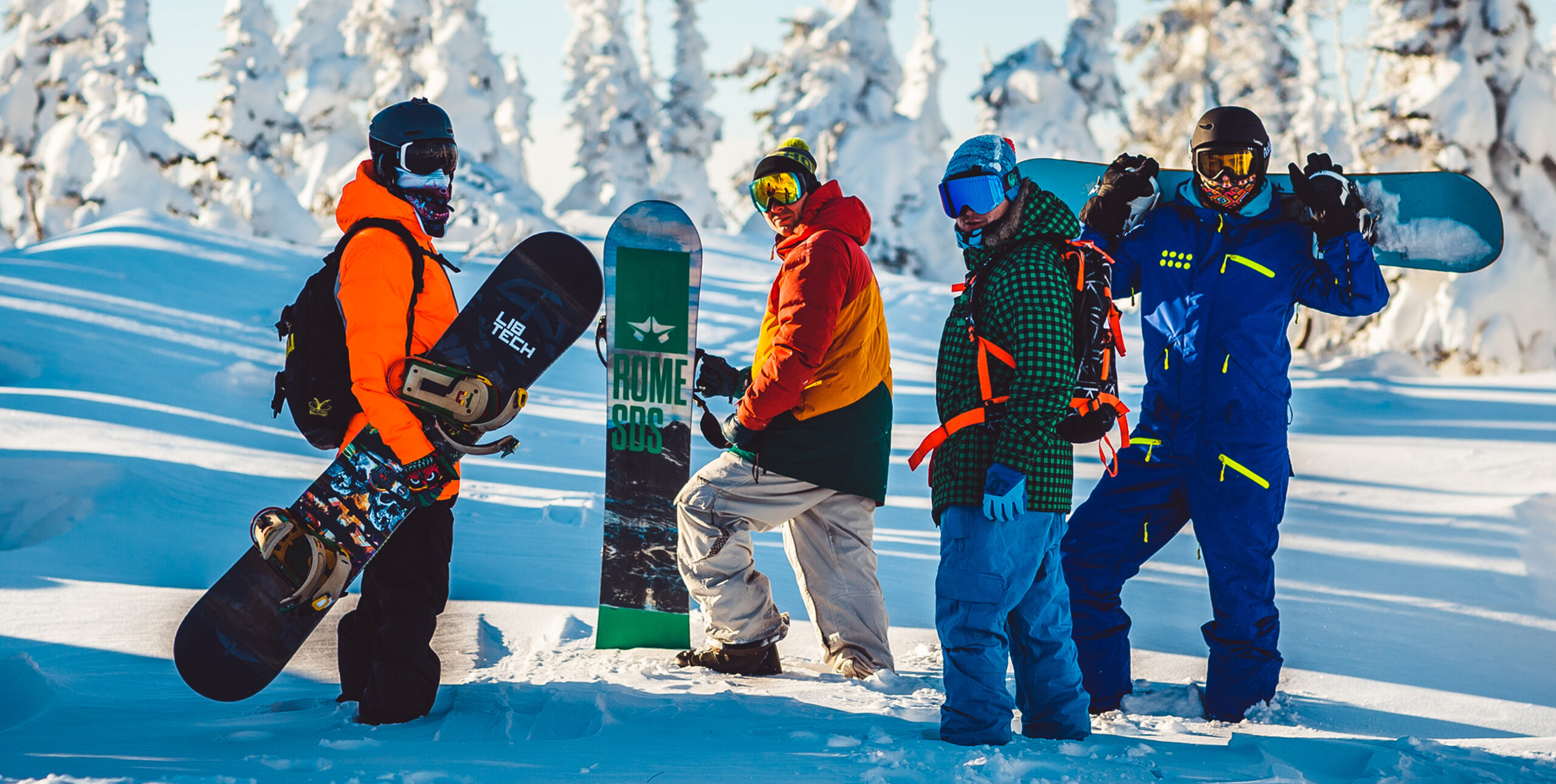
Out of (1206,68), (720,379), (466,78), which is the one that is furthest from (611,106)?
(720,379)

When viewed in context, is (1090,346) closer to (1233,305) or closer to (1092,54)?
(1233,305)

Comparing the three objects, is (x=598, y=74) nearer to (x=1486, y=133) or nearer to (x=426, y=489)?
(x=1486, y=133)

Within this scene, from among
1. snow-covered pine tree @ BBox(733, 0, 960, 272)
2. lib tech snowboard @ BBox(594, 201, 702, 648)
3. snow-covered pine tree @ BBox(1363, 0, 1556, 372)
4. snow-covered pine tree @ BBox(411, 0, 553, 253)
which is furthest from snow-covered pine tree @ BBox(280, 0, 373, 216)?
lib tech snowboard @ BBox(594, 201, 702, 648)

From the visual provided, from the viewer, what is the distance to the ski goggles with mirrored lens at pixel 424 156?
3473 millimetres

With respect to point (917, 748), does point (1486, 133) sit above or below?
above

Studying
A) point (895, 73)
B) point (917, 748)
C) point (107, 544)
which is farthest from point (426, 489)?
point (895, 73)

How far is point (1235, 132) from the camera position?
372 cm

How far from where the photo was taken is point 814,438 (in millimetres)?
4012

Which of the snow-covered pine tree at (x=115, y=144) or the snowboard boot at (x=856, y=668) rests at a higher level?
the snow-covered pine tree at (x=115, y=144)

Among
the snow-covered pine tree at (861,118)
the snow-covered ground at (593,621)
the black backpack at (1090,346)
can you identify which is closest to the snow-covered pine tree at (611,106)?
the snow-covered pine tree at (861,118)

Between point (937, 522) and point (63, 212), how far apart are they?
27.6m

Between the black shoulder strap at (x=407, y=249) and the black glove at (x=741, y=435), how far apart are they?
47.3 inches

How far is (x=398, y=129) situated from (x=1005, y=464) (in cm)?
220

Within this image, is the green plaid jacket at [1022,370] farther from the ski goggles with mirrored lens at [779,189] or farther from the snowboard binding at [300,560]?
the snowboard binding at [300,560]
